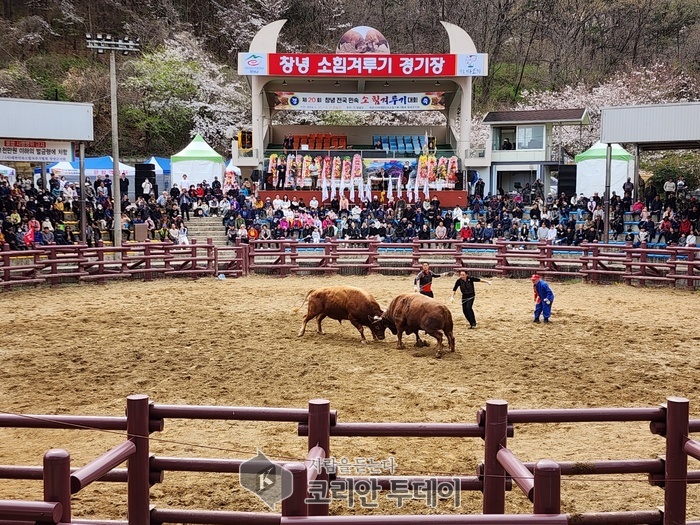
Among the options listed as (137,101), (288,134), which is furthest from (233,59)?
(288,134)

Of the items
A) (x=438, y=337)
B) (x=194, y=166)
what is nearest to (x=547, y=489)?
(x=438, y=337)

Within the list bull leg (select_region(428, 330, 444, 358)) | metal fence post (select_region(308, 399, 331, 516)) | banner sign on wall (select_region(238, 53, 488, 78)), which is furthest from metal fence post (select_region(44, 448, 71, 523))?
banner sign on wall (select_region(238, 53, 488, 78))

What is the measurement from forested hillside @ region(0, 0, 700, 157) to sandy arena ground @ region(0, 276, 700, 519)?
121 ft

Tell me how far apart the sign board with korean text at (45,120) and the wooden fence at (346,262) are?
397 cm

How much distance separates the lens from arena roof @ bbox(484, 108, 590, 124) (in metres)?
37.8

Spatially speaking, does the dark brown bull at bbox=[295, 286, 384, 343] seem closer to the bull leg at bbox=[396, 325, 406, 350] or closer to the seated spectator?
the bull leg at bbox=[396, 325, 406, 350]

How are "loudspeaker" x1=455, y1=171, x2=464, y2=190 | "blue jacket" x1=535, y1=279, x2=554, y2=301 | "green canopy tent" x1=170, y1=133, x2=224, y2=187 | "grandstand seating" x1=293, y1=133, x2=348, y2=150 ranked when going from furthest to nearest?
"grandstand seating" x1=293, y1=133, x2=348, y2=150 < "green canopy tent" x1=170, y1=133, x2=224, y2=187 < "loudspeaker" x1=455, y1=171, x2=464, y2=190 < "blue jacket" x1=535, y1=279, x2=554, y2=301

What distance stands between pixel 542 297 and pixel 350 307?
411cm

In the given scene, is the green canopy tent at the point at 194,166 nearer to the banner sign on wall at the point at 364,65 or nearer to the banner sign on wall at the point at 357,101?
the banner sign on wall at the point at 357,101

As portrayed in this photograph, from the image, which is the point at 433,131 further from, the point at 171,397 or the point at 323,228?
the point at 171,397

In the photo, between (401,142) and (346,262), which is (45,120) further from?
(401,142)

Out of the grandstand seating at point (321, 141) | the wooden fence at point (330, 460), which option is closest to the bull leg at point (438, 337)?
the wooden fence at point (330, 460)

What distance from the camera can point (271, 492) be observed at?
13.3 ft

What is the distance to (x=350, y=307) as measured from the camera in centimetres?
1316
